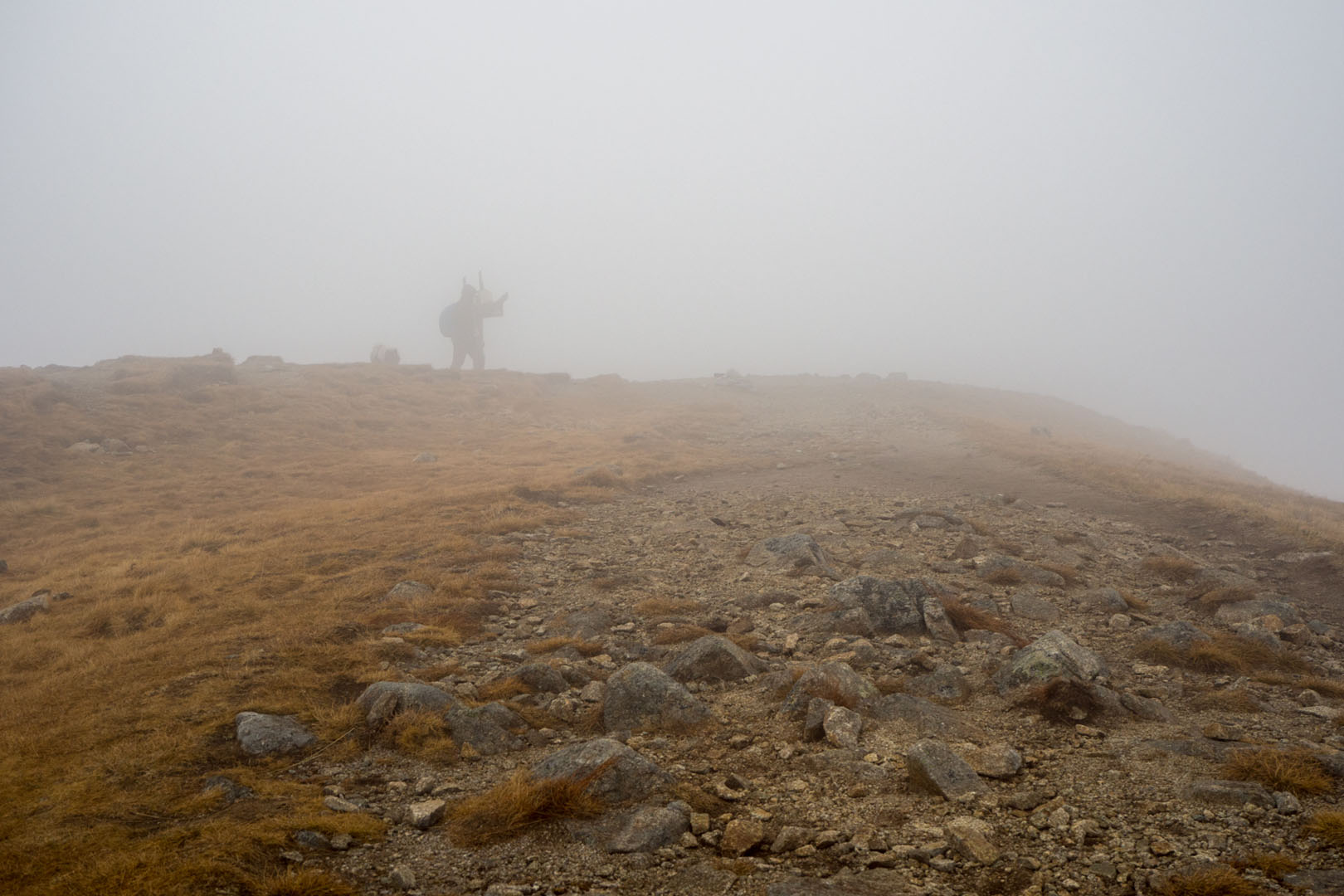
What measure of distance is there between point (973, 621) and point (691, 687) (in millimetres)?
6351

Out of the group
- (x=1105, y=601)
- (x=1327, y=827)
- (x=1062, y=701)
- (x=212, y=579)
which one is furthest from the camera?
(x=212, y=579)

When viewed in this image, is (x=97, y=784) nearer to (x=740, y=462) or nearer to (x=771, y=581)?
(x=771, y=581)

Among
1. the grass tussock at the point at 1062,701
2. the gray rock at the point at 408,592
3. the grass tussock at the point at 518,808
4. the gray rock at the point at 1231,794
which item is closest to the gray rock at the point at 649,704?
the grass tussock at the point at 518,808

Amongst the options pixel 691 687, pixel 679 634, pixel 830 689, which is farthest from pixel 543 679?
pixel 830 689

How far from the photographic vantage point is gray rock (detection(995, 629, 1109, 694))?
1056cm

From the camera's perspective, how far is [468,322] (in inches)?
2753

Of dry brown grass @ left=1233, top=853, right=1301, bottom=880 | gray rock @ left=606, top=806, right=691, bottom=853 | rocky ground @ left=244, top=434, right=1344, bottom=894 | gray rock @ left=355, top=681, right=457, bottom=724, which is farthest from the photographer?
gray rock @ left=355, top=681, right=457, bottom=724

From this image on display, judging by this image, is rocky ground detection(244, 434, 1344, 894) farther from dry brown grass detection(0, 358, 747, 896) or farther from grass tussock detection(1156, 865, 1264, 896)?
dry brown grass detection(0, 358, 747, 896)

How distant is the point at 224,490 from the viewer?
2870 cm

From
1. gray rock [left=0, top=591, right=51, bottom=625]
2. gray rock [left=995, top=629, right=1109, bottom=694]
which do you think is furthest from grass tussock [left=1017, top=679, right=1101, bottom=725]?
gray rock [left=0, top=591, right=51, bottom=625]

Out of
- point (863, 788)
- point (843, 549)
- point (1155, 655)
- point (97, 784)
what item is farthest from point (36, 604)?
point (1155, 655)

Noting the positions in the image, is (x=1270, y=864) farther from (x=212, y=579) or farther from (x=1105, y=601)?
(x=212, y=579)

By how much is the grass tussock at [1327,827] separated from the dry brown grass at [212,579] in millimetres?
9677

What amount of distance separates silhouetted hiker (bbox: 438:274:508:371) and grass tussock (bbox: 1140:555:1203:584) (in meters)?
62.2
